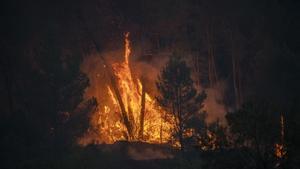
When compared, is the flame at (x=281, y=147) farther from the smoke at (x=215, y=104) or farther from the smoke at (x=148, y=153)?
the smoke at (x=215, y=104)

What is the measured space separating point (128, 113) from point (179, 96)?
29.8 ft

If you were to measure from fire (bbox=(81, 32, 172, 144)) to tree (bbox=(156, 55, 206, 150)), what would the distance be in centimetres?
326

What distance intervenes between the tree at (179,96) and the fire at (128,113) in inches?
128

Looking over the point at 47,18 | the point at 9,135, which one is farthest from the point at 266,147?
the point at 47,18

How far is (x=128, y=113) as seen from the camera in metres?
53.8

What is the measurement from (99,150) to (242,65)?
24.3 metres

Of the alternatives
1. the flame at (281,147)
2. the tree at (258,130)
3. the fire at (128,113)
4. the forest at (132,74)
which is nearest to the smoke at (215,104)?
the forest at (132,74)

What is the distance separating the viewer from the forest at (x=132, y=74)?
148ft

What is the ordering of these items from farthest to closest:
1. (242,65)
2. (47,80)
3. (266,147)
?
(242,65), (47,80), (266,147)

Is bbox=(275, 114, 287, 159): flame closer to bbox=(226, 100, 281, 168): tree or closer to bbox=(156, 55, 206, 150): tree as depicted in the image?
bbox=(226, 100, 281, 168): tree

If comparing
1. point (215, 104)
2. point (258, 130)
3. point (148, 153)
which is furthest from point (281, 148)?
point (215, 104)

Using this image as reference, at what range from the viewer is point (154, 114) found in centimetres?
5281

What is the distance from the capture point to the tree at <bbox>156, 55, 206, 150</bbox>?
153 feet

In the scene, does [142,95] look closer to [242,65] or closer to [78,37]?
[78,37]
